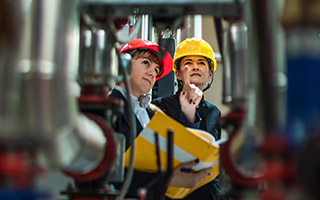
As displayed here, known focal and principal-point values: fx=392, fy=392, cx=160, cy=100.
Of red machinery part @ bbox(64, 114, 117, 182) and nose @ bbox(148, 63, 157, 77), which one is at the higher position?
nose @ bbox(148, 63, 157, 77)

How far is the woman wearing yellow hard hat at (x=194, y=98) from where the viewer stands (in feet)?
7.22

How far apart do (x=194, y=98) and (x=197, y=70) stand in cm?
32

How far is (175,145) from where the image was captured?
1398 millimetres

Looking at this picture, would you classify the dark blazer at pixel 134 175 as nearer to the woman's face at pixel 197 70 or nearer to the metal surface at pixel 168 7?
the woman's face at pixel 197 70

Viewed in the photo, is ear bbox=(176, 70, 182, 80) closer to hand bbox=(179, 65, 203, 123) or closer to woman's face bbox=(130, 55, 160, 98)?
hand bbox=(179, 65, 203, 123)

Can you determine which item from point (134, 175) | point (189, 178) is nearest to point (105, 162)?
point (134, 175)

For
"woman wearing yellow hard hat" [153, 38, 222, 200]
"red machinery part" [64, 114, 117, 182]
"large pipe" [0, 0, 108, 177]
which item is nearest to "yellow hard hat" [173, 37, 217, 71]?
"woman wearing yellow hard hat" [153, 38, 222, 200]

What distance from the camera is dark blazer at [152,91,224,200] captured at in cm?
212

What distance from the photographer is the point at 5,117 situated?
395 millimetres

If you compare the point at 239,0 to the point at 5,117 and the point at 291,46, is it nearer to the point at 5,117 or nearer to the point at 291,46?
the point at 291,46

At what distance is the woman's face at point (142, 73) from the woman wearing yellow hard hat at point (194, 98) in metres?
0.21

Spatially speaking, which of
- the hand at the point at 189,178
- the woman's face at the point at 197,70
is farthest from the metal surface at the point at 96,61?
the woman's face at the point at 197,70

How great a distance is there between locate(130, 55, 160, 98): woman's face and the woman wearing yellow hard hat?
0.70 ft

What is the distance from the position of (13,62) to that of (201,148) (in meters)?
1.07
